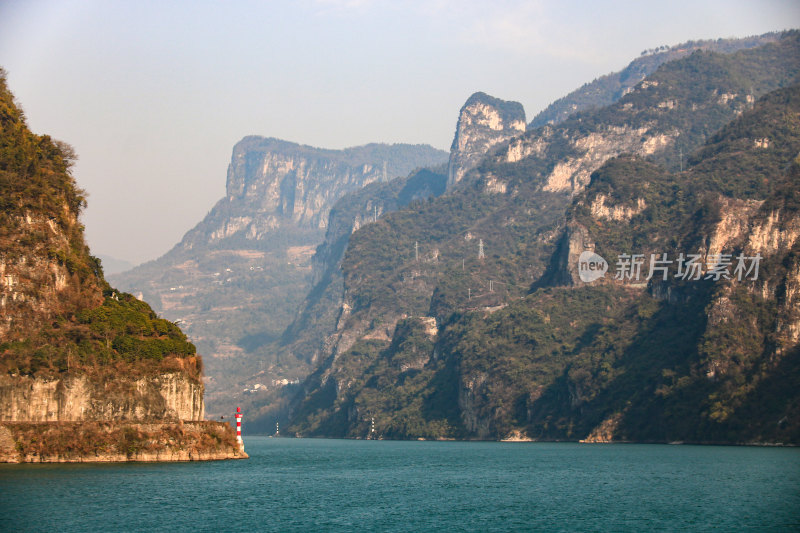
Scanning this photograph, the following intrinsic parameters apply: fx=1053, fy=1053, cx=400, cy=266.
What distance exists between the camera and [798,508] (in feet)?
260

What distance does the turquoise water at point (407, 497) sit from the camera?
247 feet

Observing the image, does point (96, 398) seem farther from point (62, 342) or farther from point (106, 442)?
point (62, 342)

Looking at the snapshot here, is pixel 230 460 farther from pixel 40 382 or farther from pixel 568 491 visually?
pixel 568 491

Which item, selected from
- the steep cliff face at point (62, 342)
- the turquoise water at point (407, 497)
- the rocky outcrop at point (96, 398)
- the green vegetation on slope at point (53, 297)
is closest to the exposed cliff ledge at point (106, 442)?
the steep cliff face at point (62, 342)

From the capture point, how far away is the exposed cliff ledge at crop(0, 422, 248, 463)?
104 m

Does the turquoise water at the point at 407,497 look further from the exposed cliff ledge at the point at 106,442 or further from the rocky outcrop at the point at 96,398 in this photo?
the rocky outcrop at the point at 96,398

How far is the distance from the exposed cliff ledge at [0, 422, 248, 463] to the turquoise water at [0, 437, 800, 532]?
259cm

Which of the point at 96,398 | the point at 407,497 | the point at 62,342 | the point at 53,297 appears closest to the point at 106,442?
the point at 96,398

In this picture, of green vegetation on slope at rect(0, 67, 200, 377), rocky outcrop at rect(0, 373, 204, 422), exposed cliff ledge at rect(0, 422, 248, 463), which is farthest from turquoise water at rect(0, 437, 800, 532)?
green vegetation on slope at rect(0, 67, 200, 377)

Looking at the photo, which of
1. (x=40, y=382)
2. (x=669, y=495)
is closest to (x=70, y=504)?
(x=40, y=382)

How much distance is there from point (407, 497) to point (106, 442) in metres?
35.5

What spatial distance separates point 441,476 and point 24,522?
5286cm

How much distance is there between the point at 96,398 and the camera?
11219 centimetres

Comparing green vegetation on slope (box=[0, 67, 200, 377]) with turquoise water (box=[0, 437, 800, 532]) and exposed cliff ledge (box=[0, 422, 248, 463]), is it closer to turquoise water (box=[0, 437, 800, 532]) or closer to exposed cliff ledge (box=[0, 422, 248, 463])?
exposed cliff ledge (box=[0, 422, 248, 463])
